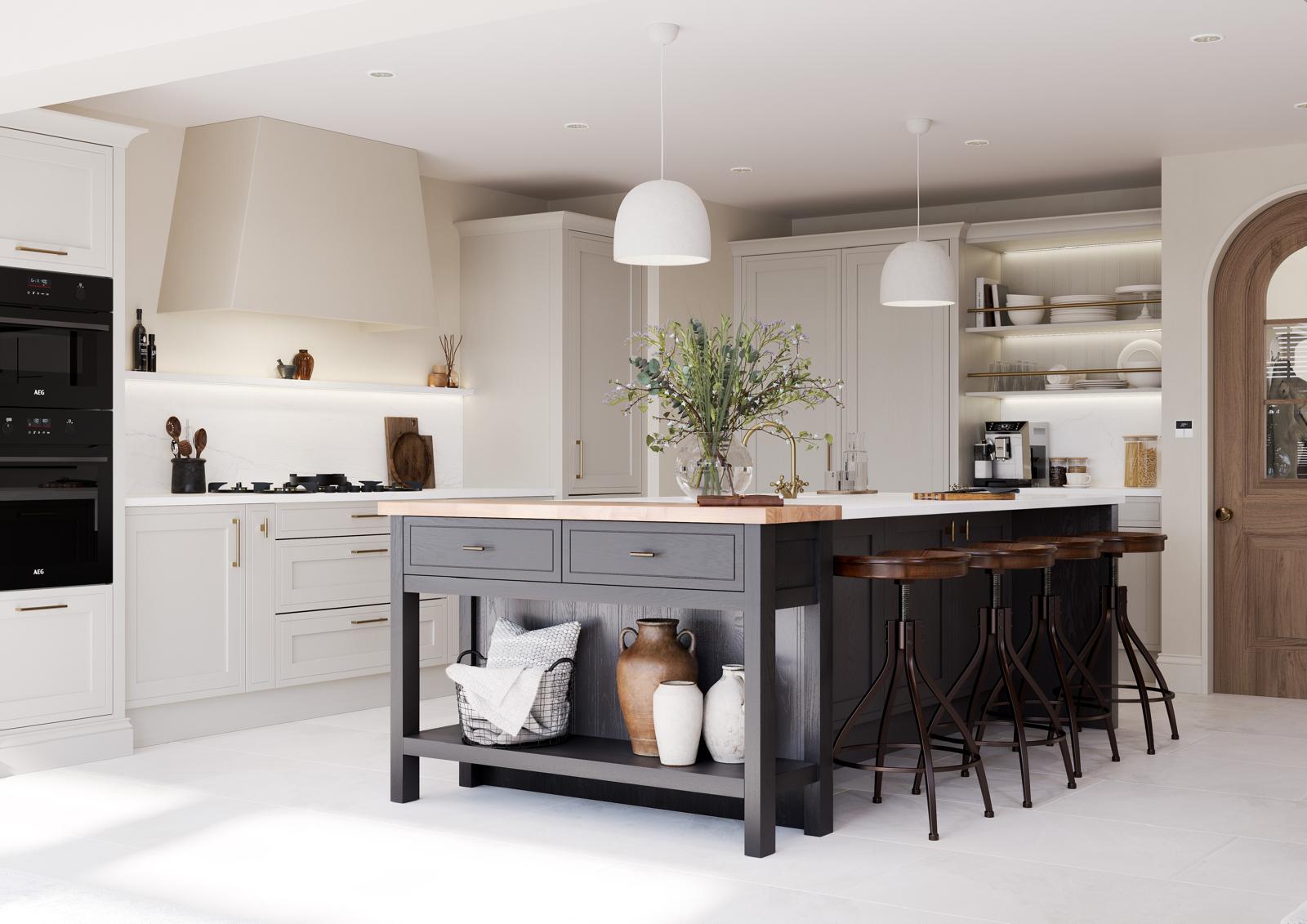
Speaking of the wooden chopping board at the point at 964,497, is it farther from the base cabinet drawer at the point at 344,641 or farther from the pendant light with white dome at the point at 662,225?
the base cabinet drawer at the point at 344,641

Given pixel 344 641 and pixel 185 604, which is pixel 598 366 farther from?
pixel 185 604

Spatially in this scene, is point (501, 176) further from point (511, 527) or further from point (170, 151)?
point (511, 527)

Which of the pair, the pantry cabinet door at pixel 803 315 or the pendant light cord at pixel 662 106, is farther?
the pantry cabinet door at pixel 803 315

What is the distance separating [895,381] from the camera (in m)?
7.46

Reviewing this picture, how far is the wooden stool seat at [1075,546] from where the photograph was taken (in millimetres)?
4762

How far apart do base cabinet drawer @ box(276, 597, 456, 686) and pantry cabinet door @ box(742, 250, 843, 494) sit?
7.53 feet

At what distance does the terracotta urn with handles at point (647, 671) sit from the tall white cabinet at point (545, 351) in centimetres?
308

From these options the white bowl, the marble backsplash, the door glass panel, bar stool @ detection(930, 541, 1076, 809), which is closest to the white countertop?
the marble backsplash

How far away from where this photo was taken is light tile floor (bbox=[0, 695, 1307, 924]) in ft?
10.4

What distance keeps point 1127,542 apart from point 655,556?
2297mm

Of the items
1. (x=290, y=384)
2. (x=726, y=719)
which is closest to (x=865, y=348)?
(x=290, y=384)

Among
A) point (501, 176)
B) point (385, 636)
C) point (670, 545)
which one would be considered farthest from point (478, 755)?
point (501, 176)

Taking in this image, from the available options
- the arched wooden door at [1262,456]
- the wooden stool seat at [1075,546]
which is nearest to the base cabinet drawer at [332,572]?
the wooden stool seat at [1075,546]

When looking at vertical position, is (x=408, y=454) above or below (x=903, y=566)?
above
